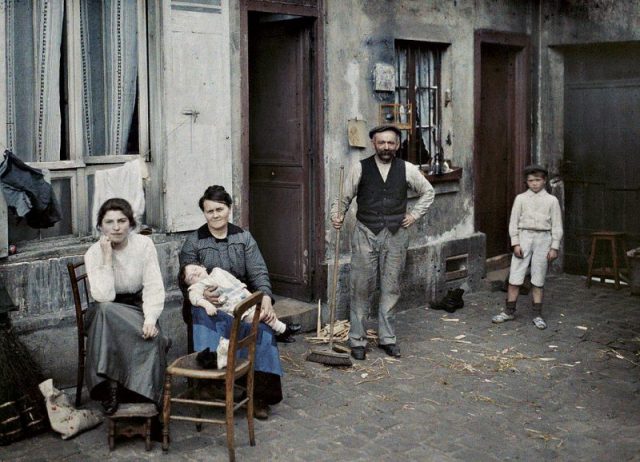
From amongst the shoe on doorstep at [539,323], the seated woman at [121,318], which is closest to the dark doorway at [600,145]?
the shoe on doorstep at [539,323]

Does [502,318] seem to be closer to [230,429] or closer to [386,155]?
[386,155]

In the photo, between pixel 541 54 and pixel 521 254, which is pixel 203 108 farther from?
pixel 541 54

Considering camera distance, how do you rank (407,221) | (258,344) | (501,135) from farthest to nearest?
(501,135)
(407,221)
(258,344)

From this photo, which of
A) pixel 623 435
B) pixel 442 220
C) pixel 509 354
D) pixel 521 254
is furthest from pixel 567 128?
pixel 623 435

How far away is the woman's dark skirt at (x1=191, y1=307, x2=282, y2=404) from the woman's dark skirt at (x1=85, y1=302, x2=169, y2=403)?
381 mm

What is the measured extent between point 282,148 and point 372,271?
2024mm

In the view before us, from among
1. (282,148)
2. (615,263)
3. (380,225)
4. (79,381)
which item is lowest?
(79,381)

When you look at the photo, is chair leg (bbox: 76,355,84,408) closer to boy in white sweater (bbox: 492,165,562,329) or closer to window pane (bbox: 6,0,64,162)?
window pane (bbox: 6,0,64,162)

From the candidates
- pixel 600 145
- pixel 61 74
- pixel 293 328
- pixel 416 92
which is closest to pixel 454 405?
pixel 293 328

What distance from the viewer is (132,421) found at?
5.78 metres

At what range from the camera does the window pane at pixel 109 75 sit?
7293mm

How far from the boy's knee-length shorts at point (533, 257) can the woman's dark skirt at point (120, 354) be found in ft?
15.4

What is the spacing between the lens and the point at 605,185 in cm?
1173

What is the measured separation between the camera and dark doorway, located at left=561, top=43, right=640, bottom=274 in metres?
11.4
